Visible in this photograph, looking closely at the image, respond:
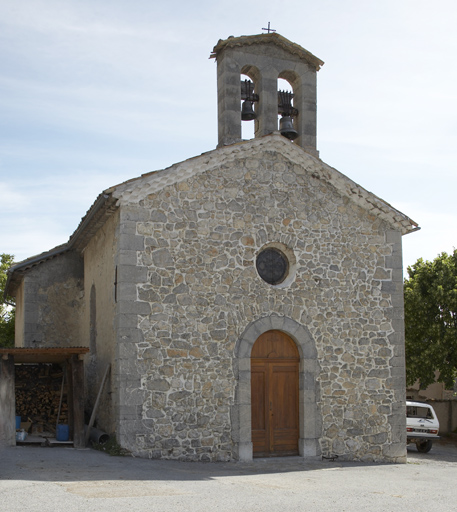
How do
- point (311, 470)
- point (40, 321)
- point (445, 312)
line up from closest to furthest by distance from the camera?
1. point (311, 470)
2. point (40, 321)
3. point (445, 312)

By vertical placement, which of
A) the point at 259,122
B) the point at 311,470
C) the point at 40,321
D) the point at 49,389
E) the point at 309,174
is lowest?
the point at 311,470

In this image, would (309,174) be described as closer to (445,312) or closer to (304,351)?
(304,351)

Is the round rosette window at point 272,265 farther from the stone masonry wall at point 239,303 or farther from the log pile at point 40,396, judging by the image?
the log pile at point 40,396

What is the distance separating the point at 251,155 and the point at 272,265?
2.28m

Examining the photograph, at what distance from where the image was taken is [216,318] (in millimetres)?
12914

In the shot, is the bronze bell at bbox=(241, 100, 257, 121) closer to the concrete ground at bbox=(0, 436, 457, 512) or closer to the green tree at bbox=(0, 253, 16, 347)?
the concrete ground at bbox=(0, 436, 457, 512)

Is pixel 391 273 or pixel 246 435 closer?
pixel 246 435

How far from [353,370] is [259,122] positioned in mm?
5610

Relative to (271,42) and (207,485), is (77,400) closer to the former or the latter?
(207,485)

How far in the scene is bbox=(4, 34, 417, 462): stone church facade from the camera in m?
12.4

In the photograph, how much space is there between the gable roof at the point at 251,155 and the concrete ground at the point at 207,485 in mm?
4802

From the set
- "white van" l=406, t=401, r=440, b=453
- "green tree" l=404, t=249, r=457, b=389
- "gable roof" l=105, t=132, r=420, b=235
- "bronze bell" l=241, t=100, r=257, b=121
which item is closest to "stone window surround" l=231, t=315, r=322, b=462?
"gable roof" l=105, t=132, r=420, b=235

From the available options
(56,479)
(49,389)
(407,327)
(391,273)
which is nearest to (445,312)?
(407,327)

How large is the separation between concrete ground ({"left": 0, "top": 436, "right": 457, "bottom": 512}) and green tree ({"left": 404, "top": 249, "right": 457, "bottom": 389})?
1010cm
